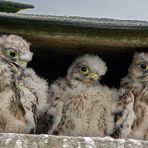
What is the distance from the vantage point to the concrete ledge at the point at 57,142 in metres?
3.77

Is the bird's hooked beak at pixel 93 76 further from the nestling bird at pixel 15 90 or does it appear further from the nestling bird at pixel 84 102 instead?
the nestling bird at pixel 15 90

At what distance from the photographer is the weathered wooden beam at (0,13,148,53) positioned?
5000 mm

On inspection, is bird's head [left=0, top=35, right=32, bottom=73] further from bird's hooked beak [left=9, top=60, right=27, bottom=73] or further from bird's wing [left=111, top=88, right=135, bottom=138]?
bird's wing [left=111, top=88, right=135, bottom=138]

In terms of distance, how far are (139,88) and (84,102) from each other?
60 centimetres

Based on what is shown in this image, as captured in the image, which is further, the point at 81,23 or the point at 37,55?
the point at 37,55

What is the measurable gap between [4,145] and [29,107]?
1639 millimetres

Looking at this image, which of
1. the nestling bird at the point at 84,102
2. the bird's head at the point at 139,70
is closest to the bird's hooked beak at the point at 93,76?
the nestling bird at the point at 84,102

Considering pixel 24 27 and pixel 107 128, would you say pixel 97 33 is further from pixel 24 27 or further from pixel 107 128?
pixel 107 128

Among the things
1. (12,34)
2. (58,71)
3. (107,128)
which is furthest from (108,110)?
(12,34)

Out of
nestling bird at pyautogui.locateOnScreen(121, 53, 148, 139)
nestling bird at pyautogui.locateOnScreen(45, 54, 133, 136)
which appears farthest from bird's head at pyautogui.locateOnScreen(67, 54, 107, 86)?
nestling bird at pyautogui.locateOnScreen(121, 53, 148, 139)

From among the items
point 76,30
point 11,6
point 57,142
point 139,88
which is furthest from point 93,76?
point 57,142

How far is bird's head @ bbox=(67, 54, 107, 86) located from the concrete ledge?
7.50 ft

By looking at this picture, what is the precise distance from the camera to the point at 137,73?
6352 mm

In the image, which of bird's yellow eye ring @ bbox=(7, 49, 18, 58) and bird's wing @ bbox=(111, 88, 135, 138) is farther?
bird's wing @ bbox=(111, 88, 135, 138)
